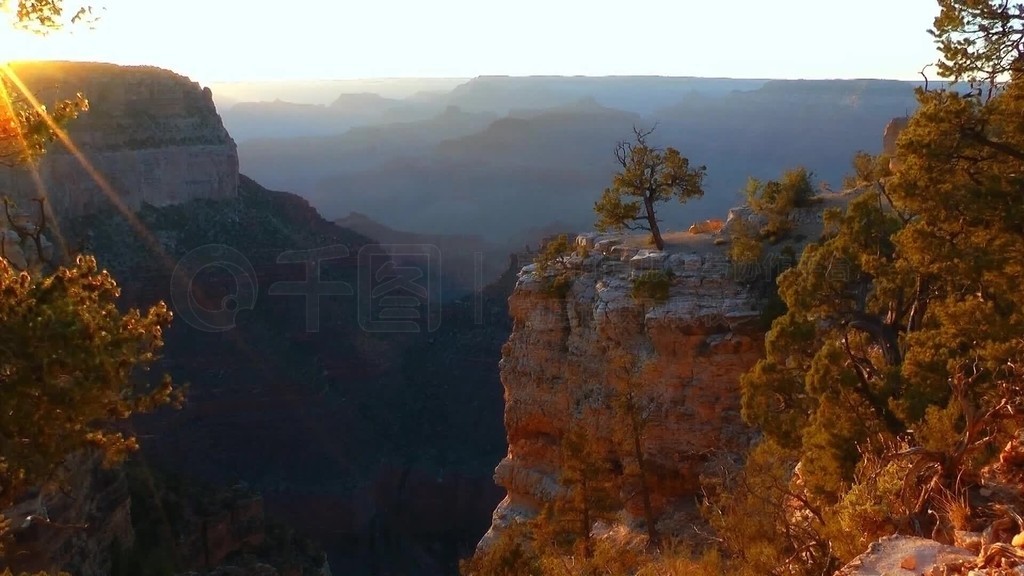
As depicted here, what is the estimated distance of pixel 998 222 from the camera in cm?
773

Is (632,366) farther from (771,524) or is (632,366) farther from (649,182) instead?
(771,524)

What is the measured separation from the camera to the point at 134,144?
145 feet

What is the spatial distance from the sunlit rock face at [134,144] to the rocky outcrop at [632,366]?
29359 mm

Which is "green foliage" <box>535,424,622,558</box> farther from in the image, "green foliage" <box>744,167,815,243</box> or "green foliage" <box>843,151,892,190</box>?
"green foliage" <box>843,151,892,190</box>

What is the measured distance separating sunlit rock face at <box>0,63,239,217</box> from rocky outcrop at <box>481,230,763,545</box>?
2936cm

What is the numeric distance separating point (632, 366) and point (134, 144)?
37154 mm

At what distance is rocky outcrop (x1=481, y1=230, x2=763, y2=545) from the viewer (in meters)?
14.9

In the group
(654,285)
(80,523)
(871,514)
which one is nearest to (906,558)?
(871,514)

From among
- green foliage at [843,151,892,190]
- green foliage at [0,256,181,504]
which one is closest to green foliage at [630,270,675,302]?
green foliage at [843,151,892,190]

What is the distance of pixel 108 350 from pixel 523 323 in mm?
12836

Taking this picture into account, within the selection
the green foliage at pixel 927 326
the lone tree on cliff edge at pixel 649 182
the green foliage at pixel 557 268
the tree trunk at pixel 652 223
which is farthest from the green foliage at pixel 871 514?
the lone tree on cliff edge at pixel 649 182

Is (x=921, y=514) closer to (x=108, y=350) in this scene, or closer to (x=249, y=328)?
(x=108, y=350)

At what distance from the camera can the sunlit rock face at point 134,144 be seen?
39781mm

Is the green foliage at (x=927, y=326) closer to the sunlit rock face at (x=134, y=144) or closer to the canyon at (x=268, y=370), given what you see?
the canyon at (x=268, y=370)
